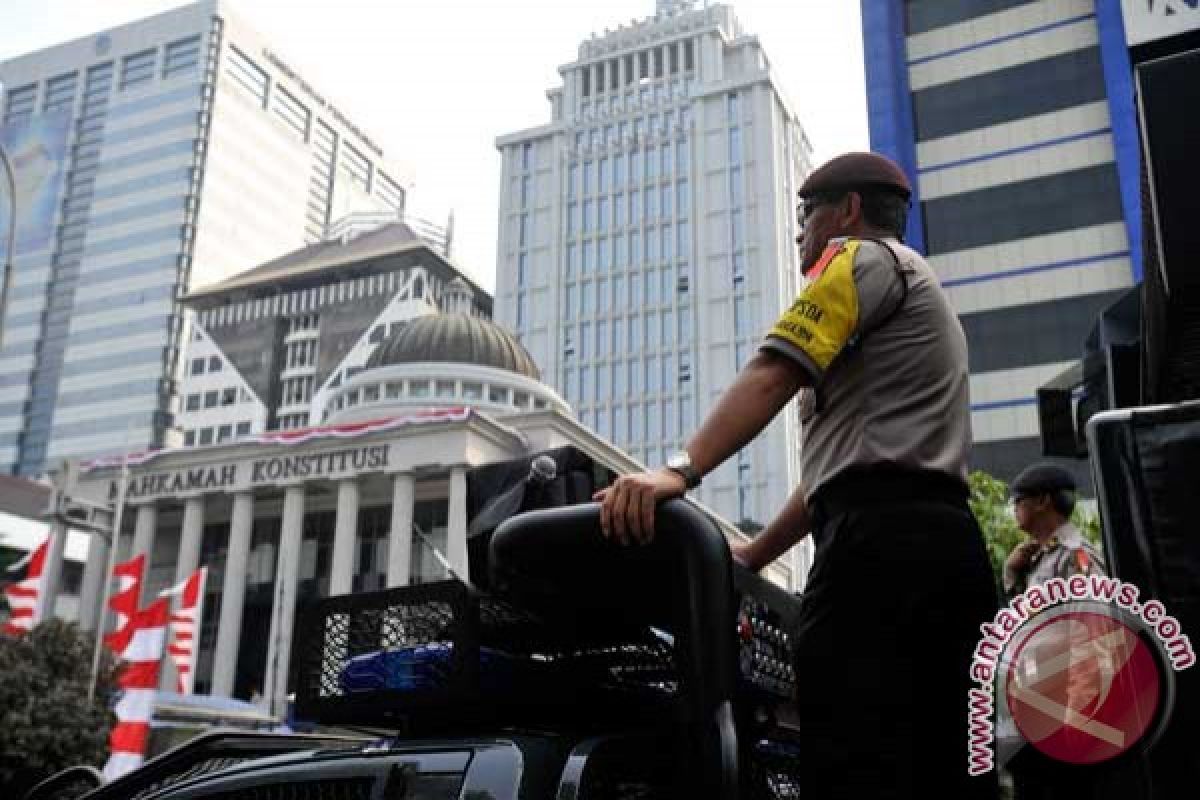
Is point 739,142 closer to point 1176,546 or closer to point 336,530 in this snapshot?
point 336,530

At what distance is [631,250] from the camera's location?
78.9 meters

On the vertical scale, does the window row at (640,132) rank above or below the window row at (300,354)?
above

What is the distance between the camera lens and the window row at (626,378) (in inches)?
2918

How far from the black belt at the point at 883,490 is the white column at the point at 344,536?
41013mm

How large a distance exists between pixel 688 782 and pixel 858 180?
3.89 ft

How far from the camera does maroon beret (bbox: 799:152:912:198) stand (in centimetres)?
213

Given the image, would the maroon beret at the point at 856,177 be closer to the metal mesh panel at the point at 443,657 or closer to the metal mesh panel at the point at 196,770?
the metal mesh panel at the point at 443,657

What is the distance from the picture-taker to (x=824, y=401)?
1.97 meters

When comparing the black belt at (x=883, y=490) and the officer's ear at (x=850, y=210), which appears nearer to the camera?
the black belt at (x=883, y=490)

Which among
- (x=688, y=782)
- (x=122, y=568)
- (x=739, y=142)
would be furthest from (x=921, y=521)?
(x=739, y=142)

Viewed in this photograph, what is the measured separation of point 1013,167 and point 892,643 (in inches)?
1234

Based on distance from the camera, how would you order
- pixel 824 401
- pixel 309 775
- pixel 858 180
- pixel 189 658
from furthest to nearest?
pixel 189 658
pixel 858 180
pixel 824 401
pixel 309 775

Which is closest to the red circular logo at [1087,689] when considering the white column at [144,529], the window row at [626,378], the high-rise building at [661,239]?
the white column at [144,529]

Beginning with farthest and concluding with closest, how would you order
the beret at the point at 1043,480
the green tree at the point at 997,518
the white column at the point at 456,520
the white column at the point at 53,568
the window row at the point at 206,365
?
1. the window row at the point at 206,365
2. the white column at the point at 53,568
3. the white column at the point at 456,520
4. the green tree at the point at 997,518
5. the beret at the point at 1043,480
